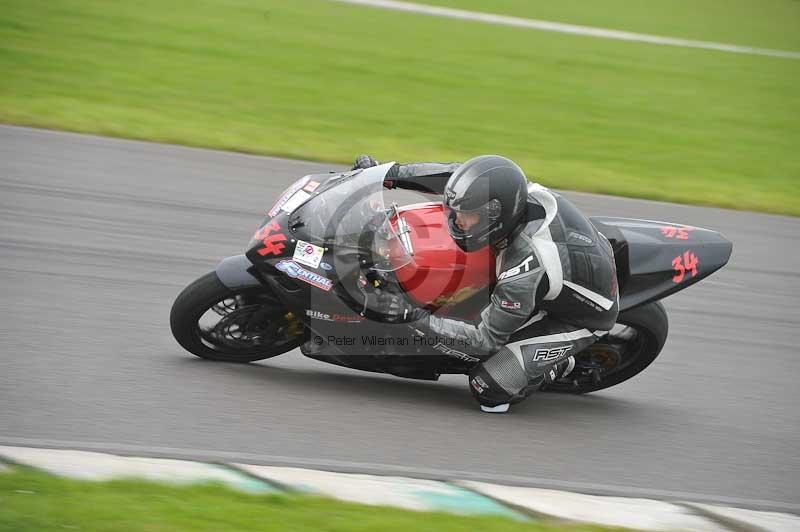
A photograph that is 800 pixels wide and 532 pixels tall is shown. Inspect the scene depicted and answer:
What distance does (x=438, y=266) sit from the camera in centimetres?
496

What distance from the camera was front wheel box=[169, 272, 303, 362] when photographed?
5.04 metres

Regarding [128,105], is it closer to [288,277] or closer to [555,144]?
[555,144]

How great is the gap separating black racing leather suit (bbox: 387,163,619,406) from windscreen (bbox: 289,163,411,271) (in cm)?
29

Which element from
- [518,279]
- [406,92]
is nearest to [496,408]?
[518,279]

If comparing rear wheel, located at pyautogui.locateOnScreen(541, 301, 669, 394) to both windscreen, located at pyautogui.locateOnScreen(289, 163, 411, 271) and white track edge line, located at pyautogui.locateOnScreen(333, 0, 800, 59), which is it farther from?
white track edge line, located at pyautogui.locateOnScreen(333, 0, 800, 59)

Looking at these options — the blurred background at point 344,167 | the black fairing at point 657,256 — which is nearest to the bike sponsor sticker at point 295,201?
the blurred background at point 344,167

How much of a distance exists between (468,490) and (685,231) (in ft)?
7.10

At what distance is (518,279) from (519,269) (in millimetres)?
51

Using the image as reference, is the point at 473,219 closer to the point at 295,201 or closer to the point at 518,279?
the point at 518,279

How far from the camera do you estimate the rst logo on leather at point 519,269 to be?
4855mm

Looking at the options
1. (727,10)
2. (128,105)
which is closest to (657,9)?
(727,10)

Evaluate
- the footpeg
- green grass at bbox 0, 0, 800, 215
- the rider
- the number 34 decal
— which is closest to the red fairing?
the rider

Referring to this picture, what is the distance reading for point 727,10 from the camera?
22.1 m

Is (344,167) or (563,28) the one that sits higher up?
(563,28)
